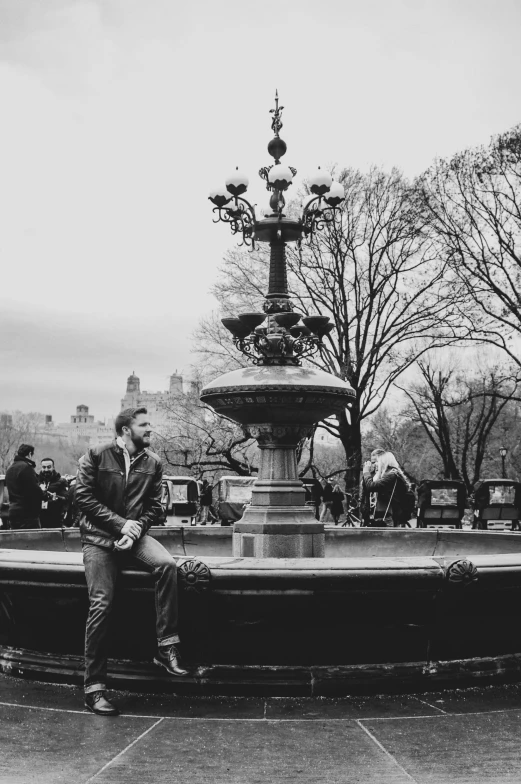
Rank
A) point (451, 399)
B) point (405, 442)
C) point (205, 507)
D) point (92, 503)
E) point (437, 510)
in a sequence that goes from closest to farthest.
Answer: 1. point (92, 503)
2. point (437, 510)
3. point (205, 507)
4. point (451, 399)
5. point (405, 442)

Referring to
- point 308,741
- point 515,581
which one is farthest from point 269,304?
point 308,741

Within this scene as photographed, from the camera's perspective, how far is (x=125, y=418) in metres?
5.51

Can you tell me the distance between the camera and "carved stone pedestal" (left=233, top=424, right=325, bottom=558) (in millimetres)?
8484

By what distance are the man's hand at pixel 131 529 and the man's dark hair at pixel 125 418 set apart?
2.05 ft

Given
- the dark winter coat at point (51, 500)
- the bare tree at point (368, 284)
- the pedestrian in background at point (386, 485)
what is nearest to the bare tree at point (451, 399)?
the bare tree at point (368, 284)

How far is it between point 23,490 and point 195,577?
20.0 ft

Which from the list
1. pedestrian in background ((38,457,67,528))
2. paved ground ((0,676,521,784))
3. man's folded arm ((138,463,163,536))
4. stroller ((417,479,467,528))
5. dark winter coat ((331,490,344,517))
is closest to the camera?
paved ground ((0,676,521,784))

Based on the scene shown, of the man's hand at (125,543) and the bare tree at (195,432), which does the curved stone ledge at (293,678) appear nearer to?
the man's hand at (125,543)

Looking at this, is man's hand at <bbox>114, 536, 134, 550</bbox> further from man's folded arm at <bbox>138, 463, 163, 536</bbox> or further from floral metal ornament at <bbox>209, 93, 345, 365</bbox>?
floral metal ornament at <bbox>209, 93, 345, 365</bbox>

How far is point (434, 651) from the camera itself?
554 centimetres

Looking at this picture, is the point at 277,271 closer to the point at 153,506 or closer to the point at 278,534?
the point at 278,534

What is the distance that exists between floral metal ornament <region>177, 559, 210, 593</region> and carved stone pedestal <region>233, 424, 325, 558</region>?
3.16 meters

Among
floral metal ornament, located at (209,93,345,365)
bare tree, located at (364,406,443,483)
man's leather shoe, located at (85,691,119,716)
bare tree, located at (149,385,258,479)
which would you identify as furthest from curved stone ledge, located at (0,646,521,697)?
bare tree, located at (364,406,443,483)

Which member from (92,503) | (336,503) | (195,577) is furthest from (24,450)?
(336,503)
